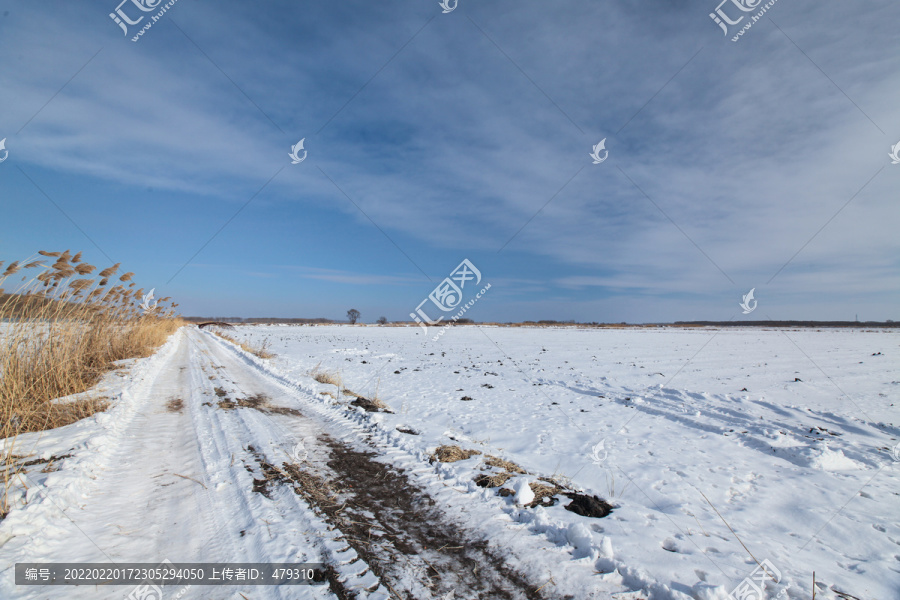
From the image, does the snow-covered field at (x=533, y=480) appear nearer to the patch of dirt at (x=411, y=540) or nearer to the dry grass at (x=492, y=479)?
the patch of dirt at (x=411, y=540)

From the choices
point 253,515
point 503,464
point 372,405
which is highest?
point 372,405

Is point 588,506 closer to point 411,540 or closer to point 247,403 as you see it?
point 411,540

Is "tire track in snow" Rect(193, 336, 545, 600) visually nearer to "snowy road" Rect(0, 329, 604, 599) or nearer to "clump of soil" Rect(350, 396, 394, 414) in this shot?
"snowy road" Rect(0, 329, 604, 599)

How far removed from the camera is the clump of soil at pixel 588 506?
12.5 feet

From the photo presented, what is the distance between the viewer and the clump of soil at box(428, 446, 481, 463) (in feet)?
16.6

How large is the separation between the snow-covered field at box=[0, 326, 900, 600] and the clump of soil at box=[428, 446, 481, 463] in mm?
185

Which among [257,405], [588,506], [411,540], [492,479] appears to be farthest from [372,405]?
[588,506]

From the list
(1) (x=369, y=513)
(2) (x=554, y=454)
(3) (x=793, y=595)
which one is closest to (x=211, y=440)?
(1) (x=369, y=513)

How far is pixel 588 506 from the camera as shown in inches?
154

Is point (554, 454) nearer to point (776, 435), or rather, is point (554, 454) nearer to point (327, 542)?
point (327, 542)

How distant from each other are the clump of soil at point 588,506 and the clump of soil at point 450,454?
1565mm

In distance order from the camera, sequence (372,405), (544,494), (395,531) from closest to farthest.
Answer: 1. (395,531)
2. (544,494)
3. (372,405)

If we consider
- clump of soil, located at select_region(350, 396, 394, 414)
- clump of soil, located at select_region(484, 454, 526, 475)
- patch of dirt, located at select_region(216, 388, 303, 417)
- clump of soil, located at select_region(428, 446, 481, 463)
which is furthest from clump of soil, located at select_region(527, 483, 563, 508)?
patch of dirt, located at select_region(216, 388, 303, 417)

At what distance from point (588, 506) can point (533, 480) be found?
0.69 meters
